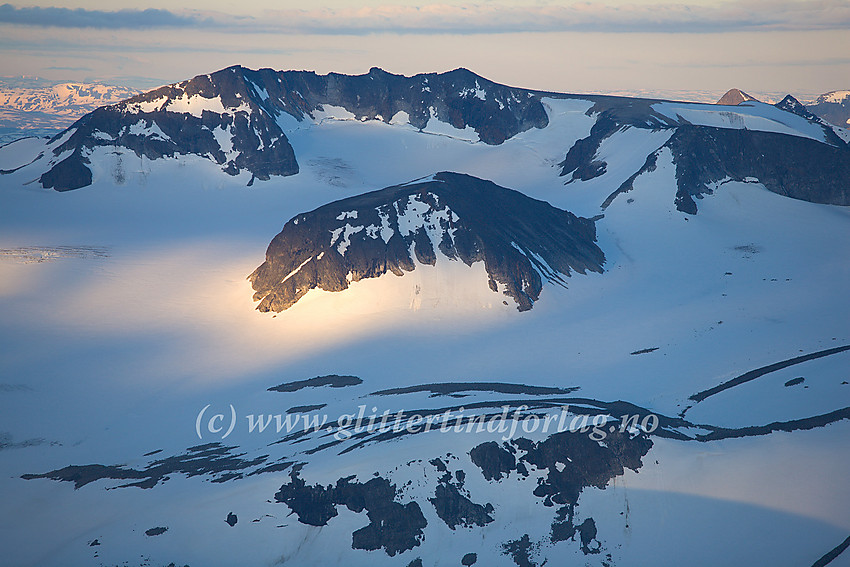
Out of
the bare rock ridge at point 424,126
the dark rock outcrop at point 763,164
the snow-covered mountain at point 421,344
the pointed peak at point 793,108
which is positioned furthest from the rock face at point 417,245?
the pointed peak at point 793,108

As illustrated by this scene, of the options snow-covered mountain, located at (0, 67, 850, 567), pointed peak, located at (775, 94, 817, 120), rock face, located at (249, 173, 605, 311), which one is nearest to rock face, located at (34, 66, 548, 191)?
snow-covered mountain, located at (0, 67, 850, 567)

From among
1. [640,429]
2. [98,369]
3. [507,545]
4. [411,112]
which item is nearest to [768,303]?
[640,429]

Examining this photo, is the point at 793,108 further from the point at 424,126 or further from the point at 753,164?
the point at 424,126

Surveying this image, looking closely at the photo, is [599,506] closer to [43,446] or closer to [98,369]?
[43,446]

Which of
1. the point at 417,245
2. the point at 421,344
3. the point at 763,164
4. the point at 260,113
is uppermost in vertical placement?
the point at 260,113

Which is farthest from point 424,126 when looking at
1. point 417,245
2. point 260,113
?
point 417,245

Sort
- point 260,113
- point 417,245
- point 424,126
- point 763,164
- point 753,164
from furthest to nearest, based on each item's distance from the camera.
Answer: point 424,126, point 260,113, point 753,164, point 763,164, point 417,245


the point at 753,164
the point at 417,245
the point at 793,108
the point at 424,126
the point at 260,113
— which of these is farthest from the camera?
the point at 793,108

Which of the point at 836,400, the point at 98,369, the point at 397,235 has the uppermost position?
the point at 397,235
